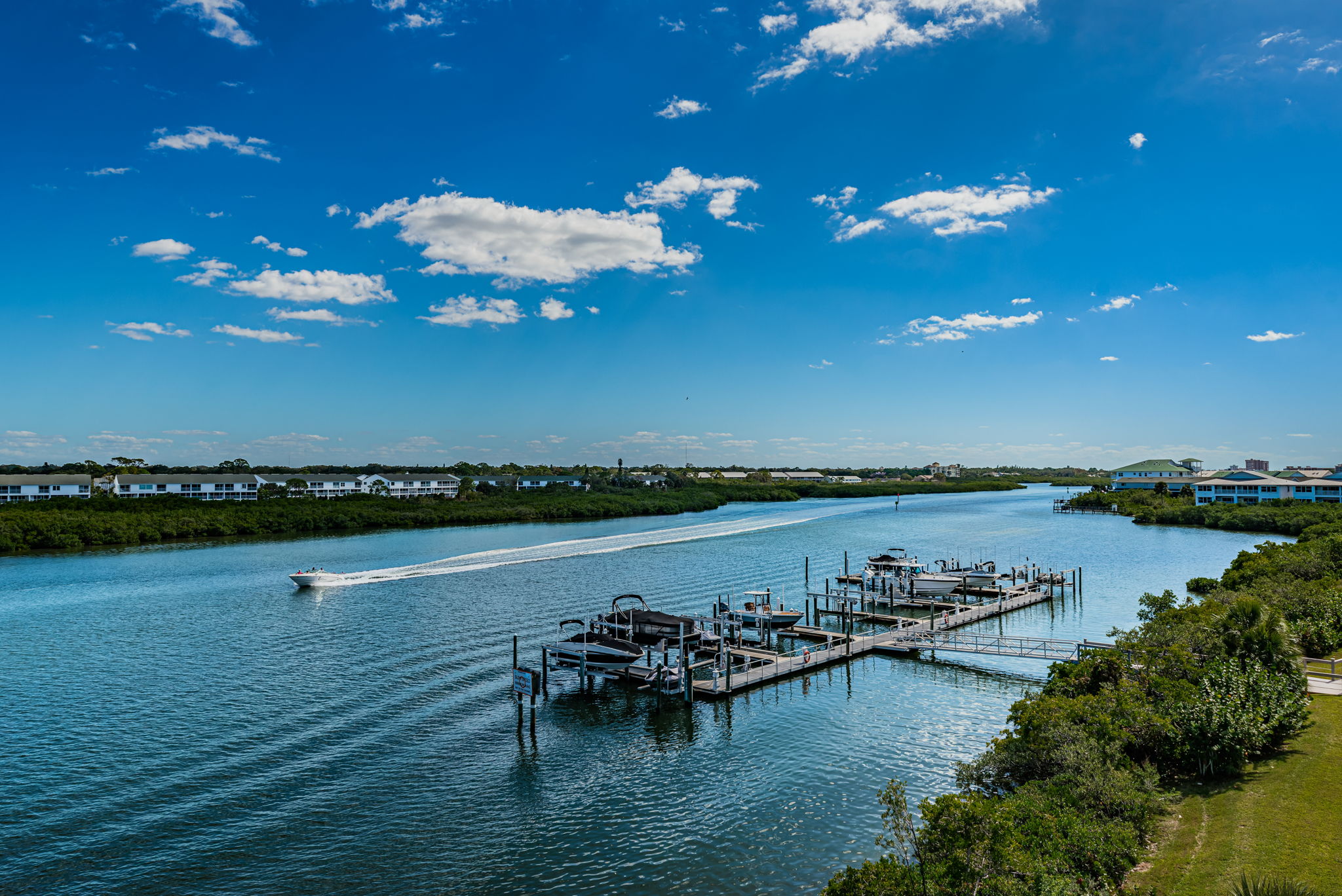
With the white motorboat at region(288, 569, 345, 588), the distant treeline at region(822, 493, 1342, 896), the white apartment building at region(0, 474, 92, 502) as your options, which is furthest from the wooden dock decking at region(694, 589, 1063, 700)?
the white apartment building at region(0, 474, 92, 502)

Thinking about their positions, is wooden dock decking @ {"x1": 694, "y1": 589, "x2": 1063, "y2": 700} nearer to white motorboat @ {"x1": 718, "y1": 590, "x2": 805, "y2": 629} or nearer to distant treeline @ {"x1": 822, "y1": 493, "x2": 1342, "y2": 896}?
white motorboat @ {"x1": 718, "y1": 590, "x2": 805, "y2": 629}

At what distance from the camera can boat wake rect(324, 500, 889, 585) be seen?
201 ft

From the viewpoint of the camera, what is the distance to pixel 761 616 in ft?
135

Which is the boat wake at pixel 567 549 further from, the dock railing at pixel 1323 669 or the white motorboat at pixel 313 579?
the dock railing at pixel 1323 669

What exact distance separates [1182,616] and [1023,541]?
67.4m

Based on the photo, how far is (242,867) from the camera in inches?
671

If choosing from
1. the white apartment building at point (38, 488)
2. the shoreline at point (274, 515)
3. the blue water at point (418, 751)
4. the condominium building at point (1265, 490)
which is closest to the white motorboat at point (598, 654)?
the blue water at point (418, 751)

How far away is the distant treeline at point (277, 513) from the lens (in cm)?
8119

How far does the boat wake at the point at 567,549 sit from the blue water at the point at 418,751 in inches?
347

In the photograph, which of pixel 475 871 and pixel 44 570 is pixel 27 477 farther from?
pixel 475 871

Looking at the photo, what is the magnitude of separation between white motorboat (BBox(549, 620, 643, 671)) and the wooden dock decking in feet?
10.8

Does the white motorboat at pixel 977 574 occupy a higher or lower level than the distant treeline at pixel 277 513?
lower

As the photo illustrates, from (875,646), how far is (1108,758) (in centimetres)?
2108

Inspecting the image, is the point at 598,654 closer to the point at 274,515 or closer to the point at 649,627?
the point at 649,627
